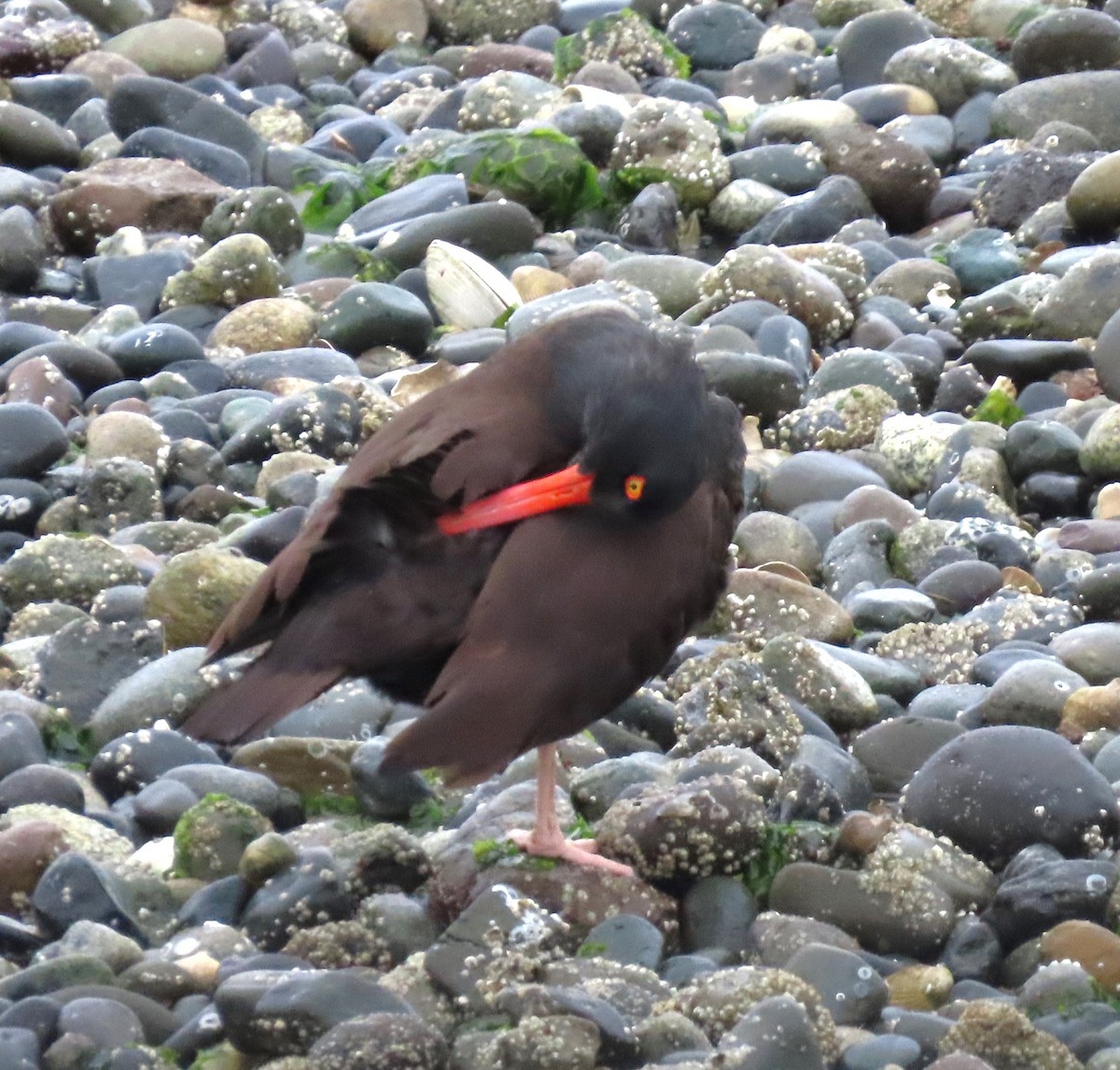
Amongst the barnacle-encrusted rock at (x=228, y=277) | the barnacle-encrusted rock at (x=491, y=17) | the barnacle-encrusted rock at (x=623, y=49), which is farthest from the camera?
the barnacle-encrusted rock at (x=491, y=17)

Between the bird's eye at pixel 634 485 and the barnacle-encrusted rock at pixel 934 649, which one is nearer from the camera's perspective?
the bird's eye at pixel 634 485

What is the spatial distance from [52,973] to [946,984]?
183 cm

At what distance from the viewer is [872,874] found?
14.2ft

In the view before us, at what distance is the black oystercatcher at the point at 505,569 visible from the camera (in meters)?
3.83

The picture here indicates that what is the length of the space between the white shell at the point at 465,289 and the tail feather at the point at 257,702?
4026mm

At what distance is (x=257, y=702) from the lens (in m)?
3.89

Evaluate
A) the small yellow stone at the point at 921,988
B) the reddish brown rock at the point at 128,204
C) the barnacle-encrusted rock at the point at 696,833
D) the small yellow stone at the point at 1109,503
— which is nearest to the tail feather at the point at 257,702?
the barnacle-encrusted rock at the point at 696,833

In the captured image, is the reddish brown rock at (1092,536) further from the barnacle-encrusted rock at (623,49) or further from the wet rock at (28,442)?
the barnacle-encrusted rock at (623,49)

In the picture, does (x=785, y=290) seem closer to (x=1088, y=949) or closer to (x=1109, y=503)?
(x=1109, y=503)

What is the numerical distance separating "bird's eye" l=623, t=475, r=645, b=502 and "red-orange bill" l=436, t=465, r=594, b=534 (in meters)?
0.08

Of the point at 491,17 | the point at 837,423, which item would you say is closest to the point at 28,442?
the point at 837,423

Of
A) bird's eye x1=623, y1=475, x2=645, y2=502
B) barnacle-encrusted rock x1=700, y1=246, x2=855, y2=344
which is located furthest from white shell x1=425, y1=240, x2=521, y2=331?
bird's eye x1=623, y1=475, x2=645, y2=502

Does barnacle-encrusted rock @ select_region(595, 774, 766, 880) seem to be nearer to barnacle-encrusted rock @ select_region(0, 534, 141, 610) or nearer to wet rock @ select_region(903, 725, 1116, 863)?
wet rock @ select_region(903, 725, 1116, 863)

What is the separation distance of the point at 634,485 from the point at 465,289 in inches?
158
